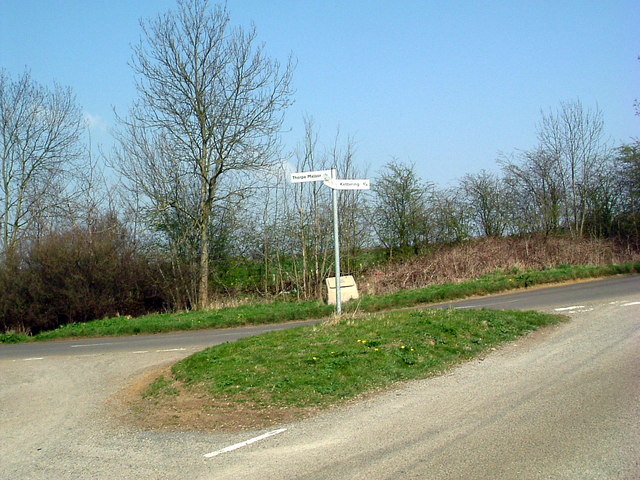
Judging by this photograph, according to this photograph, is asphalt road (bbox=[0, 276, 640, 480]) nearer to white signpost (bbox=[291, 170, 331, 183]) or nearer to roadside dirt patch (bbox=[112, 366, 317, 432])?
roadside dirt patch (bbox=[112, 366, 317, 432])

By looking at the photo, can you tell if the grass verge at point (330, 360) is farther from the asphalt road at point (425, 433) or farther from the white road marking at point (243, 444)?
the white road marking at point (243, 444)

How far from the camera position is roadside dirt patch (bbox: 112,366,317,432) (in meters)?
7.91

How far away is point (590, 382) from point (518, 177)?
29724 millimetres

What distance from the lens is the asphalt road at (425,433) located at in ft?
18.9

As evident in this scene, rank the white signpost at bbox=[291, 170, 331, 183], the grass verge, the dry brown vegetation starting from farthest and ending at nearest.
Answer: the dry brown vegetation
the white signpost at bbox=[291, 170, 331, 183]
the grass verge

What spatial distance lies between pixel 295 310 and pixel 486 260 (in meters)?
10.4

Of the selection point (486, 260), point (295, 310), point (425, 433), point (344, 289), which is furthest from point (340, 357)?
point (486, 260)

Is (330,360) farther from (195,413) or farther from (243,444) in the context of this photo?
(243,444)

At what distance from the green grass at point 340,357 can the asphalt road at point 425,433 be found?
0.51m

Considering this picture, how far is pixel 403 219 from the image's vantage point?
3403 cm

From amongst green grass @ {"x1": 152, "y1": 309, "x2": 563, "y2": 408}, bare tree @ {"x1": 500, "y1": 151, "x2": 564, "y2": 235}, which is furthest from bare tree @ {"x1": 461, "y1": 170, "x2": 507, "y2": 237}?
green grass @ {"x1": 152, "y1": 309, "x2": 563, "y2": 408}

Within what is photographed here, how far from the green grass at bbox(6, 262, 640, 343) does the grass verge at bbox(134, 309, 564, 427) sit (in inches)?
318

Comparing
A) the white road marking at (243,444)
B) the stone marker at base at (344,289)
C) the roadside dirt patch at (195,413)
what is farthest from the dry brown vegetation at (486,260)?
the white road marking at (243,444)

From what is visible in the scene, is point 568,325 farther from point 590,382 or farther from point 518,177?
point 518,177
